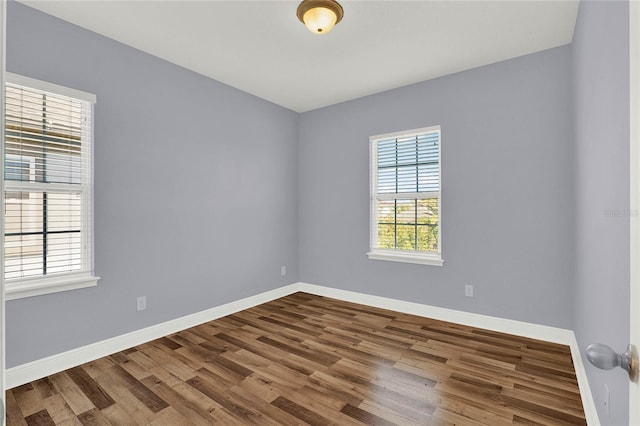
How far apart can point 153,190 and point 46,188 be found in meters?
0.82

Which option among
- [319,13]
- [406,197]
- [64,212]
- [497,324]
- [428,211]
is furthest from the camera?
[406,197]

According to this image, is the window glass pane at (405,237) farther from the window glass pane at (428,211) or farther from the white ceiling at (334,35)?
the white ceiling at (334,35)

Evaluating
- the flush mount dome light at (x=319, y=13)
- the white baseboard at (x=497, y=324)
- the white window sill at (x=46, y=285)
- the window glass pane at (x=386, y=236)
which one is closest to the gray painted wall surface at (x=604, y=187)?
the white baseboard at (x=497, y=324)

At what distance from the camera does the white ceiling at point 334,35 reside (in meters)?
2.40

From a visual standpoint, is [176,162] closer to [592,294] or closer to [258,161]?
[258,161]

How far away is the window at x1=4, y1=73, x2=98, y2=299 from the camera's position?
7.55 feet

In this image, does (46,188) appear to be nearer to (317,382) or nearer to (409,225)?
(317,382)

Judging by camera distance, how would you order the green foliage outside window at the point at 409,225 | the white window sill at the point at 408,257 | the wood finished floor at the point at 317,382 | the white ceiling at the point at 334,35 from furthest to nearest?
1. the green foliage outside window at the point at 409,225
2. the white window sill at the point at 408,257
3. the white ceiling at the point at 334,35
4. the wood finished floor at the point at 317,382

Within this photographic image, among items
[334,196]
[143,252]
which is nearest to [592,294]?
[334,196]

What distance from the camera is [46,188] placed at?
2.44m

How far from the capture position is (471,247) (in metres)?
3.40

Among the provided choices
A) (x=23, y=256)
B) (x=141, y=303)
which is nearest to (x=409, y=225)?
(x=141, y=303)

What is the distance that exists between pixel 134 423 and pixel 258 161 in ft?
10.1

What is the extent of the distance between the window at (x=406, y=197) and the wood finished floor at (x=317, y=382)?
97 cm
